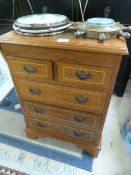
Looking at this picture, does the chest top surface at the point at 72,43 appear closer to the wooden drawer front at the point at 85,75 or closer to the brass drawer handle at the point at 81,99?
the wooden drawer front at the point at 85,75

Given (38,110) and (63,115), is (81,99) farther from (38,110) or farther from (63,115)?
(38,110)

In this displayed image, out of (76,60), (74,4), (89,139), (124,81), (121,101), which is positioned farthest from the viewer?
(121,101)

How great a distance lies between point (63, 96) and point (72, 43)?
0.34 metres

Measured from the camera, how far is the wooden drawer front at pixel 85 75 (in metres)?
0.84

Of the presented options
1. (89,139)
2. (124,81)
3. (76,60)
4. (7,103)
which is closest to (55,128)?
(89,139)

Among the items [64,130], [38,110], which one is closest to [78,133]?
[64,130]

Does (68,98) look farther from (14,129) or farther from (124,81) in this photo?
(124,81)

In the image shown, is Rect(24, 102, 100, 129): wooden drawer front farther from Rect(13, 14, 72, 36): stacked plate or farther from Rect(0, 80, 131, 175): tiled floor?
Rect(13, 14, 72, 36): stacked plate

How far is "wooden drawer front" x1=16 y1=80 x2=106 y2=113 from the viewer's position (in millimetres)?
959

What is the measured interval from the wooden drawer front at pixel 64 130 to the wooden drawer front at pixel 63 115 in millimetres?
66

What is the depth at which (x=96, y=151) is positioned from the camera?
1.25 meters

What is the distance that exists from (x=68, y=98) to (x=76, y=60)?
271 mm

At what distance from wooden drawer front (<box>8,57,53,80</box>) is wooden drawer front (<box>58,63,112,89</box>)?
Answer: 7cm

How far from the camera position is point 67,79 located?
922mm
